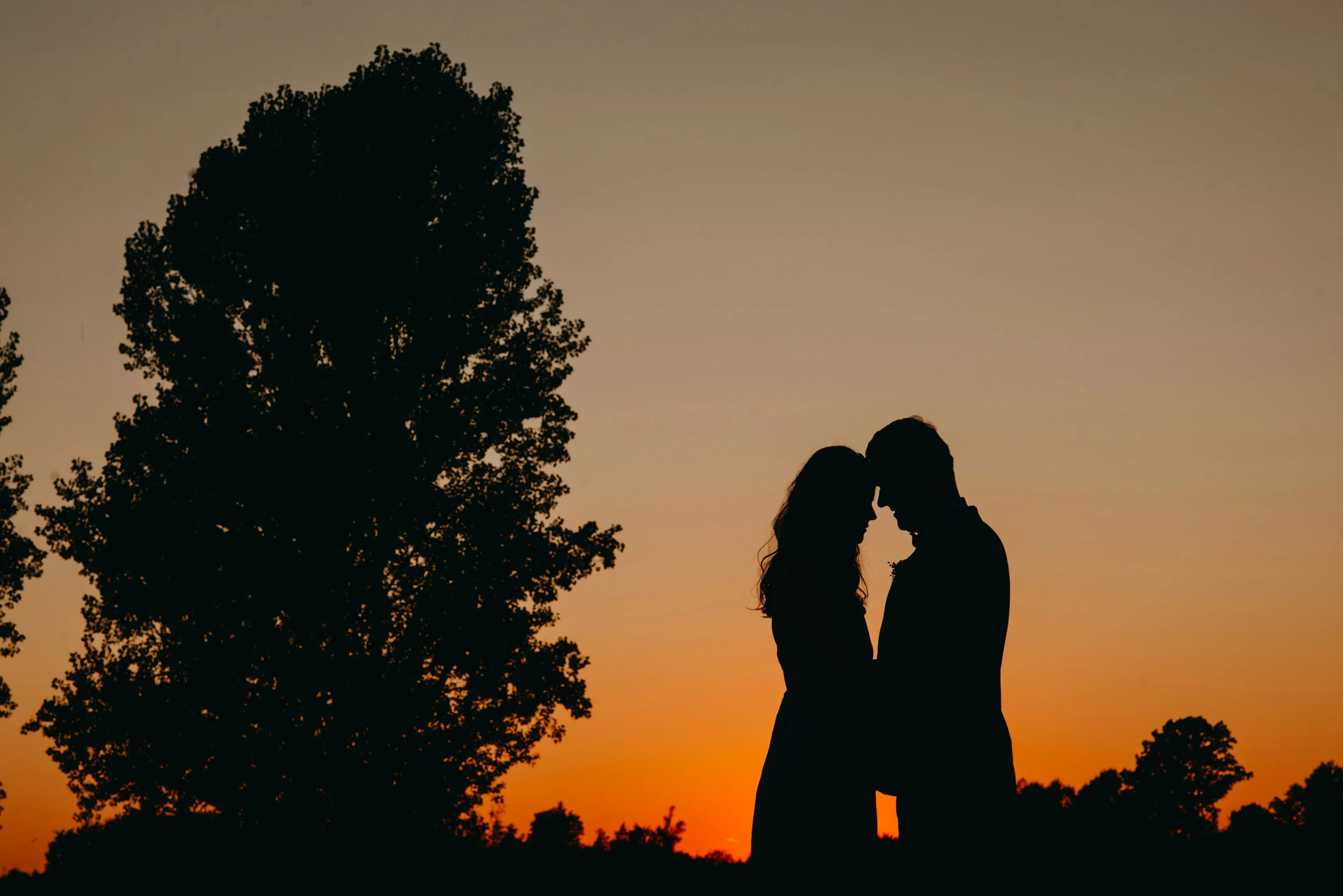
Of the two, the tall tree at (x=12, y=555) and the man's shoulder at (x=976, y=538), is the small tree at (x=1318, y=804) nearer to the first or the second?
the man's shoulder at (x=976, y=538)

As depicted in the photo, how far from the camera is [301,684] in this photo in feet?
51.2

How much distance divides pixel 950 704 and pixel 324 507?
12740 millimetres

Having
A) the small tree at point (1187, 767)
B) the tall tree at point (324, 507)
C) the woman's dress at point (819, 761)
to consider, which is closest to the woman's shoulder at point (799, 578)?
the woman's dress at point (819, 761)

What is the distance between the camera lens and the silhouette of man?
4.84 meters

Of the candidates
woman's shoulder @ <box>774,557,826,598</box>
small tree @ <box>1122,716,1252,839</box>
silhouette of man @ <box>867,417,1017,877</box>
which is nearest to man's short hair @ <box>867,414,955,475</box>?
silhouette of man @ <box>867,417,1017,877</box>

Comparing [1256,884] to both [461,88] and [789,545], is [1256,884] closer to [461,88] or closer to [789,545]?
[789,545]

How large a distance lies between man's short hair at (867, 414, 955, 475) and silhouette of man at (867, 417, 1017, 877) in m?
0.28

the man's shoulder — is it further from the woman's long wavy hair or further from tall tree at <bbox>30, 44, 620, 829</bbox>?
tall tree at <bbox>30, 44, 620, 829</bbox>

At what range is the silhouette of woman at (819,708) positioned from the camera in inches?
198

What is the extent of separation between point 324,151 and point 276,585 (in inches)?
274

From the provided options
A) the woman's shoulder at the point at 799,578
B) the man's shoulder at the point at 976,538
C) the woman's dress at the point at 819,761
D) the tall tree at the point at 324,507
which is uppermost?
the tall tree at the point at 324,507

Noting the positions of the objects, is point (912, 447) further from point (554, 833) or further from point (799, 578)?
point (554, 833)

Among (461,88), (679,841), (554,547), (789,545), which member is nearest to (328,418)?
(554,547)

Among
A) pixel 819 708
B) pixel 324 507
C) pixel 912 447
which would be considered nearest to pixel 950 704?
pixel 819 708
